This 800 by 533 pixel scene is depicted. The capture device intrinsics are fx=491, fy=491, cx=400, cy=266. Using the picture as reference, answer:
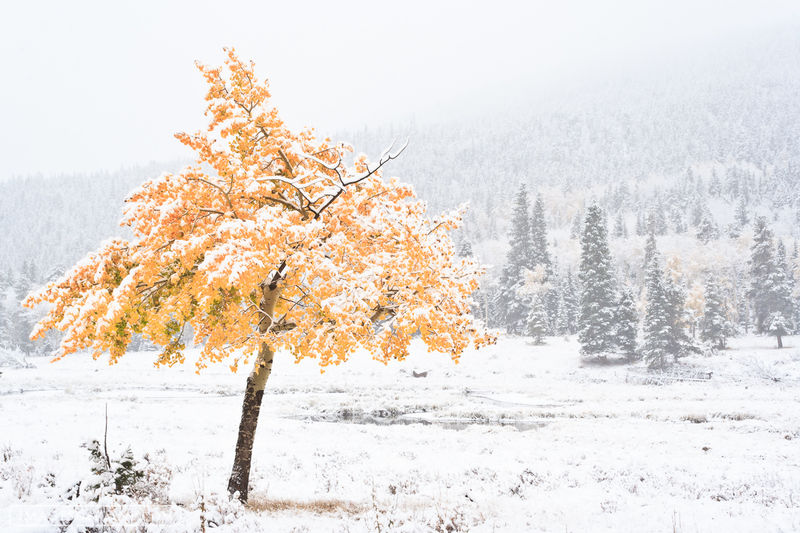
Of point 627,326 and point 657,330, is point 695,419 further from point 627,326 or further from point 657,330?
point 627,326

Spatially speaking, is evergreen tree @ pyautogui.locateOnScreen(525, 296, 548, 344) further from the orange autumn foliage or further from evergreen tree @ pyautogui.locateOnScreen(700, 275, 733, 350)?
the orange autumn foliage

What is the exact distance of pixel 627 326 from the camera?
161 feet

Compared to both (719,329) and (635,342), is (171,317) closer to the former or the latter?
(635,342)

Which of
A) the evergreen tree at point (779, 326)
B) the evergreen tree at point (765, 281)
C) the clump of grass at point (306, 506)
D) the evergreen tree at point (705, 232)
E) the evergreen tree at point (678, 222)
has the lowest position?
the clump of grass at point (306, 506)

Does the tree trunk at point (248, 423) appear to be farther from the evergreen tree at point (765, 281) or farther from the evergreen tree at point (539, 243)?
the evergreen tree at point (765, 281)

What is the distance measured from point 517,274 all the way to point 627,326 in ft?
77.3

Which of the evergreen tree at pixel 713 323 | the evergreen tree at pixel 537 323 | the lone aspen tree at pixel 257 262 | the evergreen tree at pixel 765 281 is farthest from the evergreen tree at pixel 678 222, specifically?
the lone aspen tree at pixel 257 262

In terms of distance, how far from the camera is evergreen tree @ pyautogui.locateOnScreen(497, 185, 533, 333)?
67875mm

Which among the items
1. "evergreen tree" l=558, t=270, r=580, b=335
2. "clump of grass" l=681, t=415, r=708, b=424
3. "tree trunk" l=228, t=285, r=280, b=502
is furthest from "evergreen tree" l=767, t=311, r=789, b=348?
"tree trunk" l=228, t=285, r=280, b=502

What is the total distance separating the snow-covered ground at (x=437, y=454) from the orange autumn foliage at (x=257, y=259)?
303 centimetres

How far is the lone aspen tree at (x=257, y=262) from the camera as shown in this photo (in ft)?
24.0

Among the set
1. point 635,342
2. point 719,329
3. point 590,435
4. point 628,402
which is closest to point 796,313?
point 719,329

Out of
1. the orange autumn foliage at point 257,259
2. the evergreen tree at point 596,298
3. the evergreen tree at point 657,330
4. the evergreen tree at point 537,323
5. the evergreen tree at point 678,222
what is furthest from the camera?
the evergreen tree at point 678,222

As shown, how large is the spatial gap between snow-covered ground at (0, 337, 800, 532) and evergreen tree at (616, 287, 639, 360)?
6778 millimetres
